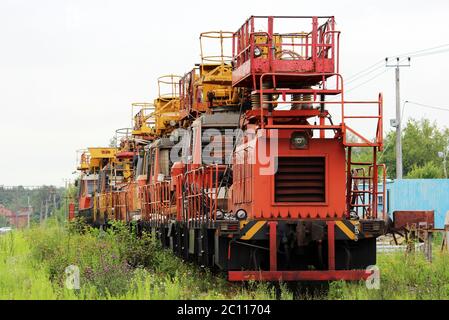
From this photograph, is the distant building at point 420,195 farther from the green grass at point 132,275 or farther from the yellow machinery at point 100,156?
the green grass at point 132,275

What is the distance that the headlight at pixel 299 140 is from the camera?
1473 centimetres

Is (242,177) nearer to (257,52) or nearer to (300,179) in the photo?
(300,179)

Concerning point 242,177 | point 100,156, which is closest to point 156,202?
point 242,177

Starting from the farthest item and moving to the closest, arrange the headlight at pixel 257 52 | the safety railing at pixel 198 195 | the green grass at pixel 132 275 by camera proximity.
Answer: the safety railing at pixel 198 195, the headlight at pixel 257 52, the green grass at pixel 132 275

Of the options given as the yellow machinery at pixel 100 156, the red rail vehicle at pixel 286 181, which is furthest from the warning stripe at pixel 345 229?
the yellow machinery at pixel 100 156

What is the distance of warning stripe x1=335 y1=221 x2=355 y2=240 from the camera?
14.5 metres

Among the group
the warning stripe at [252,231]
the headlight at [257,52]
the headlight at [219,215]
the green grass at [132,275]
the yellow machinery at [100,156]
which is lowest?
the green grass at [132,275]

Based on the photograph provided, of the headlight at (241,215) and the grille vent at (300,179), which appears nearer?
the headlight at (241,215)

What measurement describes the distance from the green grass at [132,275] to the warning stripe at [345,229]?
776 mm

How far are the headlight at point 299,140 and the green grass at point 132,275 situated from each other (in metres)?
2.21

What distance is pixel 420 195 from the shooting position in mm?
44094

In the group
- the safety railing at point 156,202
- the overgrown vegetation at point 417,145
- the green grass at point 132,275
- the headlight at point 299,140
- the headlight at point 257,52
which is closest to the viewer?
the green grass at point 132,275

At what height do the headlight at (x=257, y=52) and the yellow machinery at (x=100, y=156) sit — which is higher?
the headlight at (x=257, y=52)
